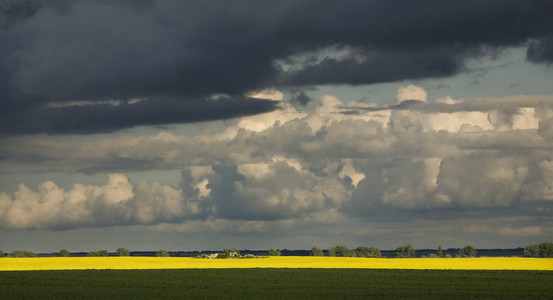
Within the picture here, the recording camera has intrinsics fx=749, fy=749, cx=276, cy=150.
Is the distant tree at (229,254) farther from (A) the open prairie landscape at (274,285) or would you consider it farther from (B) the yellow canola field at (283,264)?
(A) the open prairie landscape at (274,285)

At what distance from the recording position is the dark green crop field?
57.6 meters

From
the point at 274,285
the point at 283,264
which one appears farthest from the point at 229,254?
the point at 274,285

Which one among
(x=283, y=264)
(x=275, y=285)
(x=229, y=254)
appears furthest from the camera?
(x=229, y=254)

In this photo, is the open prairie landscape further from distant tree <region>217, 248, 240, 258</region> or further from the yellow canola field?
distant tree <region>217, 248, 240, 258</region>

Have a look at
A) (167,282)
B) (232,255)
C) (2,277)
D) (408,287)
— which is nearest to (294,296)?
(408,287)

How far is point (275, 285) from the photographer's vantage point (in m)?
67.4

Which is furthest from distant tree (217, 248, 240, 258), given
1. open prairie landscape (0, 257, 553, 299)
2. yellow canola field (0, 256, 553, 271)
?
open prairie landscape (0, 257, 553, 299)

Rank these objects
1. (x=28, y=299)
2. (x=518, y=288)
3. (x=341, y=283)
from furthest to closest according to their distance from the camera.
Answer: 1. (x=341, y=283)
2. (x=518, y=288)
3. (x=28, y=299)

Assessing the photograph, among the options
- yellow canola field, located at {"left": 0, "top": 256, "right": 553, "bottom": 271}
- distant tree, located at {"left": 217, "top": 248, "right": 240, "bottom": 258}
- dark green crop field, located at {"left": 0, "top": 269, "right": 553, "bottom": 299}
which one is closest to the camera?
dark green crop field, located at {"left": 0, "top": 269, "right": 553, "bottom": 299}

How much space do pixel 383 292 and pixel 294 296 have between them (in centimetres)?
808

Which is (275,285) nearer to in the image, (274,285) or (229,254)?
(274,285)

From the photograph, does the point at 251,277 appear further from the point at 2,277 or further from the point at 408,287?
the point at 2,277

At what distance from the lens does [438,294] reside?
192ft

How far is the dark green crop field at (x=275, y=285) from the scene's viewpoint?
2269 inches
